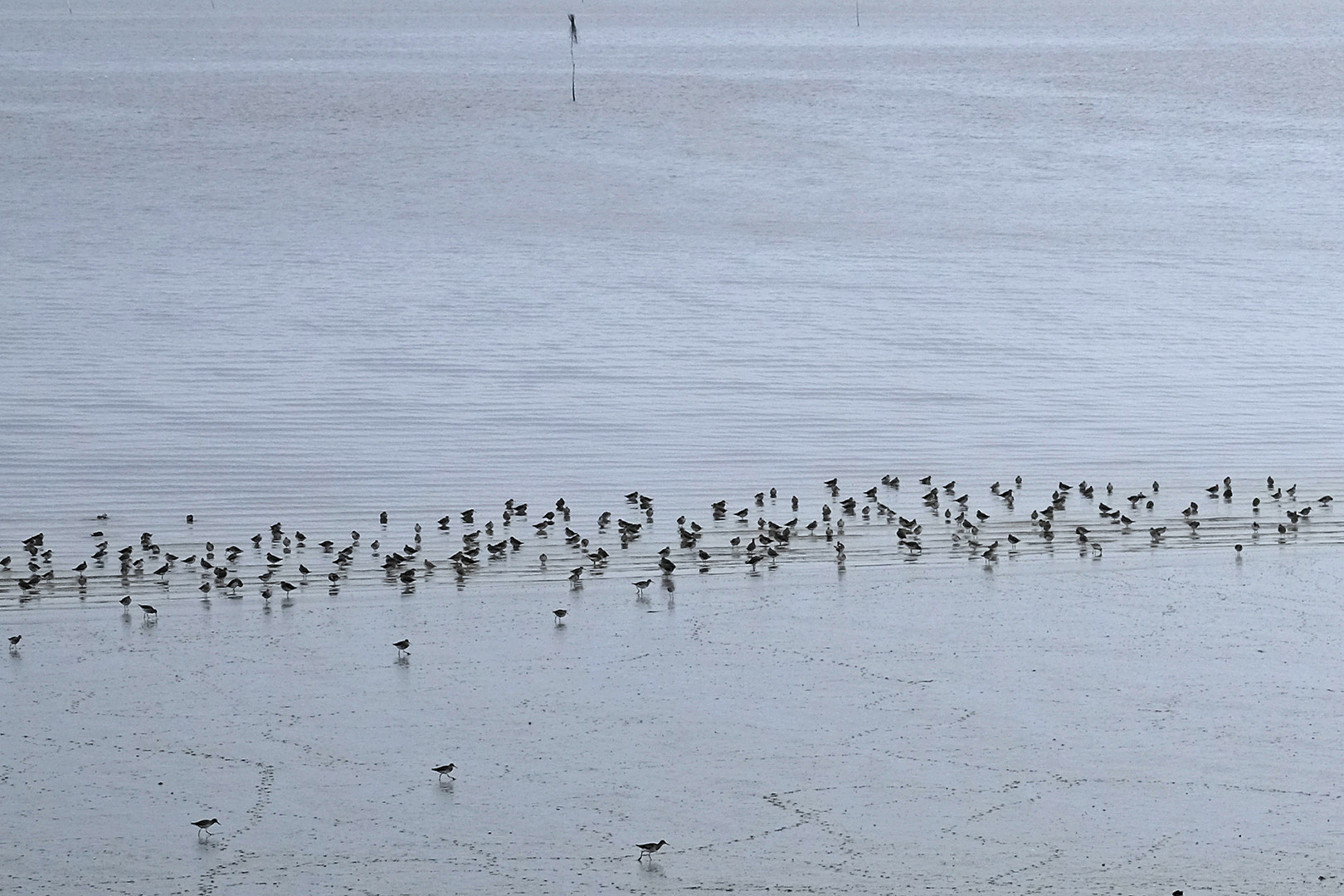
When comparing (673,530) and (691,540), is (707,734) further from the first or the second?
(673,530)

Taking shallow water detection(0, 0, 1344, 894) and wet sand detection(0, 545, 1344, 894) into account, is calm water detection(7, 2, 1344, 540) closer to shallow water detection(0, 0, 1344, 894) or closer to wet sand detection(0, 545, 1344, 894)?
shallow water detection(0, 0, 1344, 894)

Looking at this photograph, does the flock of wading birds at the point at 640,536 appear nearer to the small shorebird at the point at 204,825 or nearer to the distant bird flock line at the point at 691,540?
the distant bird flock line at the point at 691,540

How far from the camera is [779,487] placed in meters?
22.5

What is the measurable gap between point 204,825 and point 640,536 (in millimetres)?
7960

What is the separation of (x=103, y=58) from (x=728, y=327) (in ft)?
279

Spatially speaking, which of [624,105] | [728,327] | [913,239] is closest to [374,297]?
[728,327]

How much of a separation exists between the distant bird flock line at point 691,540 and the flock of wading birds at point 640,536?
22 millimetres

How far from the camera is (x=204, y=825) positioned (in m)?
13.1

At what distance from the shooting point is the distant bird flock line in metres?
18.9

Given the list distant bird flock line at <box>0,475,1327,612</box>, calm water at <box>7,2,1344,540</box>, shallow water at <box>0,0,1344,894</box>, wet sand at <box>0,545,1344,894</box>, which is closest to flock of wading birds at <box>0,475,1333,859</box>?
distant bird flock line at <box>0,475,1327,612</box>

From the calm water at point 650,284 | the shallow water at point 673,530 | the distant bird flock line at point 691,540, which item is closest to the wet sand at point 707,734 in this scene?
the shallow water at point 673,530

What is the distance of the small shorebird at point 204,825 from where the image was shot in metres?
13.1

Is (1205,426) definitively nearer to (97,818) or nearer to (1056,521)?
(1056,521)

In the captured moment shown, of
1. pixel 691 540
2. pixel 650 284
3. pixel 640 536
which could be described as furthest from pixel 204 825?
pixel 650 284
